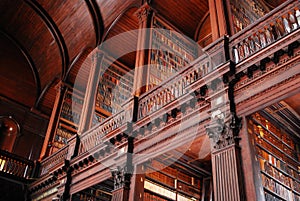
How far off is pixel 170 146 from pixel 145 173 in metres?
0.79

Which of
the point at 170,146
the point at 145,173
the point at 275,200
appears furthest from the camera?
the point at 145,173

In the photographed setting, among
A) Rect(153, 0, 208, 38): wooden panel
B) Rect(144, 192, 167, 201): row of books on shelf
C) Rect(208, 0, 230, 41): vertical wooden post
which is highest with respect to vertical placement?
Rect(153, 0, 208, 38): wooden panel

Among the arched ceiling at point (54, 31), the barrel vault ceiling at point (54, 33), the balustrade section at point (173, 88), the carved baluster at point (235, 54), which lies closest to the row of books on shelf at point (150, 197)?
the balustrade section at point (173, 88)

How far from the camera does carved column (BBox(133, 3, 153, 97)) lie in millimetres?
6438

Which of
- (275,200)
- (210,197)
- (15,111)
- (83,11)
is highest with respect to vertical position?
(83,11)

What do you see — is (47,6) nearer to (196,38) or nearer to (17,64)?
(17,64)

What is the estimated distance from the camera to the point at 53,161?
864 centimetres

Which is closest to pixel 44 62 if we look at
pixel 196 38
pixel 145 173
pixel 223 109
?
pixel 196 38

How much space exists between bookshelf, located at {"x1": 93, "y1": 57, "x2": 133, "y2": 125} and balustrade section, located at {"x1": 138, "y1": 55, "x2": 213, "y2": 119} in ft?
10.8

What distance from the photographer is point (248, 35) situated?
450cm

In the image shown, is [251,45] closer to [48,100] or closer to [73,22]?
[73,22]

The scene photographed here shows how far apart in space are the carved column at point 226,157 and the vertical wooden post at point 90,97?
4217mm

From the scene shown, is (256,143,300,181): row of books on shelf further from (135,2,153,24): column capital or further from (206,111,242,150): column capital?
(135,2,153,24): column capital

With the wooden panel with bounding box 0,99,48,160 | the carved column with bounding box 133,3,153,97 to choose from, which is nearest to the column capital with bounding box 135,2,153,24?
the carved column with bounding box 133,3,153,97
